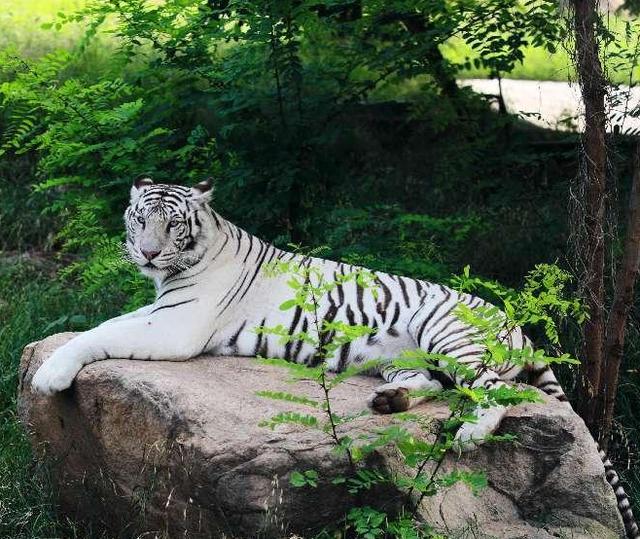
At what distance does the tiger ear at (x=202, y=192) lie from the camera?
5445mm

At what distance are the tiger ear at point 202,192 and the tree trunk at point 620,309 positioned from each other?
226 centimetres

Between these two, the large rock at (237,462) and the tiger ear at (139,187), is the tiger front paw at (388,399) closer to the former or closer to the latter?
the large rock at (237,462)

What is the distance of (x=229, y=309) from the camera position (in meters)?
5.37

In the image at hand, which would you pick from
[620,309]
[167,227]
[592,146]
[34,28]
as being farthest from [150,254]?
[34,28]

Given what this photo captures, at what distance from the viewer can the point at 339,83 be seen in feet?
24.5

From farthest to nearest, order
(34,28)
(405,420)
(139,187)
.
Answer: (34,28)
(139,187)
(405,420)

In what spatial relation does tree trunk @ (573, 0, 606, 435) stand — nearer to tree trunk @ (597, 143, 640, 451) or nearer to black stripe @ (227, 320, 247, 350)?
tree trunk @ (597, 143, 640, 451)

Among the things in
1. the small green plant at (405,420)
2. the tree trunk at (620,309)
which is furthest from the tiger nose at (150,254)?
the tree trunk at (620,309)

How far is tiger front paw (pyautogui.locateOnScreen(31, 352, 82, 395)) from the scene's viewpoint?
Result: 15.8 feet

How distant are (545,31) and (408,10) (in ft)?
3.25

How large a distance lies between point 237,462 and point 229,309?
4.28 feet

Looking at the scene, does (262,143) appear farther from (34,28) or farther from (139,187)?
(34,28)

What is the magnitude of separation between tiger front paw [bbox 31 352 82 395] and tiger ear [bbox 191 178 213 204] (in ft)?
3.68

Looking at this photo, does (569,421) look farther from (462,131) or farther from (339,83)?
(462,131)
